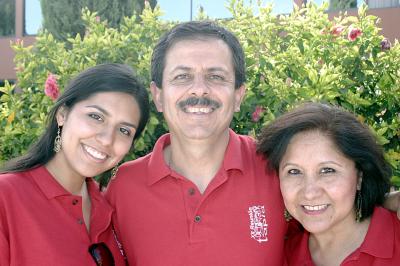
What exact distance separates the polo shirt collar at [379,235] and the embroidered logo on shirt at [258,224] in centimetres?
46

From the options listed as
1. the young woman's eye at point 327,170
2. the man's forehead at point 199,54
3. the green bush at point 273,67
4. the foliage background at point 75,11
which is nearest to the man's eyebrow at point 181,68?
the man's forehead at point 199,54

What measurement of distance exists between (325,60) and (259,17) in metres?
0.72

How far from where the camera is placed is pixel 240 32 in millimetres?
4363

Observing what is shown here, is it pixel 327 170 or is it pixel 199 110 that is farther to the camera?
pixel 199 110

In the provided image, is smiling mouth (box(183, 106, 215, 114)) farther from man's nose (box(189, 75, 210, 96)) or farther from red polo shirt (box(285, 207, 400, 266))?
red polo shirt (box(285, 207, 400, 266))

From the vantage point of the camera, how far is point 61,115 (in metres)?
2.90

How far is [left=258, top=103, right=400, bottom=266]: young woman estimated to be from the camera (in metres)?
2.62

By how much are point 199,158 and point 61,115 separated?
2.45ft

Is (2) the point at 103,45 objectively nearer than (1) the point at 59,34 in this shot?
Yes

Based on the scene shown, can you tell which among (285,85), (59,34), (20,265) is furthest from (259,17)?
(59,34)

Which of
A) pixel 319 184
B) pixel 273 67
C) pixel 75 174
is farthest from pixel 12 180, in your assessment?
pixel 273 67

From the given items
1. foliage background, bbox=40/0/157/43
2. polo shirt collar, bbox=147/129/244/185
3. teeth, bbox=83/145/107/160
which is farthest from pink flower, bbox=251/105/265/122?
foliage background, bbox=40/0/157/43

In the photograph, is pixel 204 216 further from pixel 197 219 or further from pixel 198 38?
pixel 198 38

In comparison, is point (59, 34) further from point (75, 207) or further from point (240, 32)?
point (75, 207)
